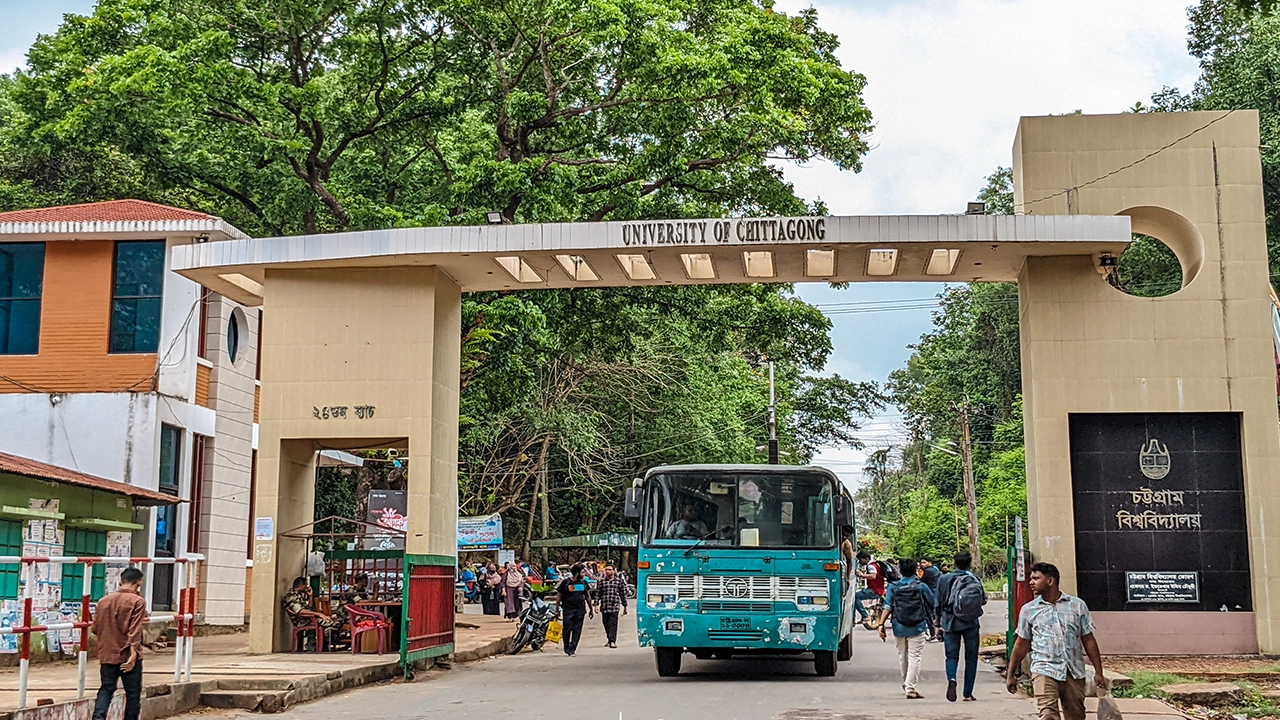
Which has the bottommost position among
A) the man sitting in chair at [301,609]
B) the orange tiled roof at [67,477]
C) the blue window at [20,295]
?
the man sitting in chair at [301,609]

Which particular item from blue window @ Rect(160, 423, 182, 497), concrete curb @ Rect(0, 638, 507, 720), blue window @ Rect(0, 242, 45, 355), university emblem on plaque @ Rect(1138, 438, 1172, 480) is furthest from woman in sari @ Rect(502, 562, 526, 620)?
university emblem on plaque @ Rect(1138, 438, 1172, 480)

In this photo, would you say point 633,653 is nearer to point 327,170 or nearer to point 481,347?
point 481,347

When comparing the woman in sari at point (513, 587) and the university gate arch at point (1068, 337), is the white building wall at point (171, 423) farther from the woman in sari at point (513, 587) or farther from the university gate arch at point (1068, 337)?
the woman in sari at point (513, 587)

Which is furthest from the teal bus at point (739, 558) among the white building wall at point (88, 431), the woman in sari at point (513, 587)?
the woman in sari at point (513, 587)

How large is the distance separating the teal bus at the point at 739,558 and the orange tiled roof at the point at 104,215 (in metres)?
11.8

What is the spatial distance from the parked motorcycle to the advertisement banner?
38.4 ft

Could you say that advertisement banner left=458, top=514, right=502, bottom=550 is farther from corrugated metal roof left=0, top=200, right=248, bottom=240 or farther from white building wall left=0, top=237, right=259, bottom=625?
corrugated metal roof left=0, top=200, right=248, bottom=240

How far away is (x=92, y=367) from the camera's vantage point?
926 inches

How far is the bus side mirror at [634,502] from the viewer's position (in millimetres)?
16652

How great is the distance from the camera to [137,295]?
78.2 ft

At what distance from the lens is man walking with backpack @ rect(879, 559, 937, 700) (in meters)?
14.9

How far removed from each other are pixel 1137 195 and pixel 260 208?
19.3 m

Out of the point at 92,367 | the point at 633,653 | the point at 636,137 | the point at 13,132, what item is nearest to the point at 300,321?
the point at 92,367

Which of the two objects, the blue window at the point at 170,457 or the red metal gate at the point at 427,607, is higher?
the blue window at the point at 170,457
